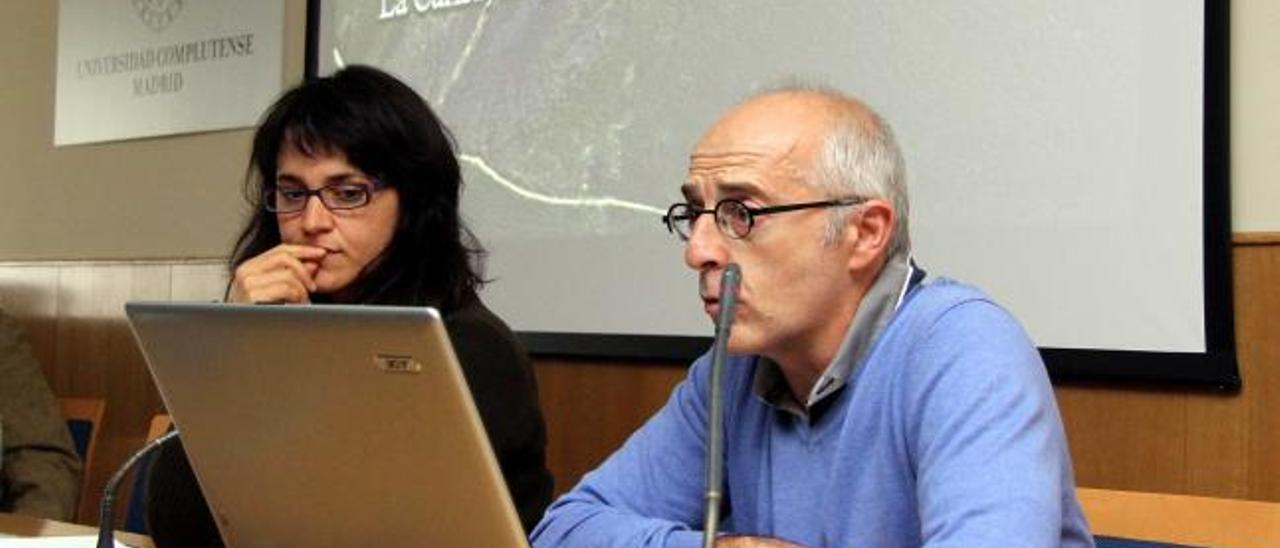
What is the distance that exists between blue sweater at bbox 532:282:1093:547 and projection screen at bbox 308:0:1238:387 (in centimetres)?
33

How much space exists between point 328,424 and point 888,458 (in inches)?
19.9

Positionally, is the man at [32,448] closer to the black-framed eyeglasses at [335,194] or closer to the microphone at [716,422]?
the black-framed eyeglasses at [335,194]

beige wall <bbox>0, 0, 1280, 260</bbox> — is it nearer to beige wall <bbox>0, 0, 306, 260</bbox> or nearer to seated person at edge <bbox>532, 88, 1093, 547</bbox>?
beige wall <bbox>0, 0, 306, 260</bbox>

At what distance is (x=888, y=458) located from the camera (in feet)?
4.60

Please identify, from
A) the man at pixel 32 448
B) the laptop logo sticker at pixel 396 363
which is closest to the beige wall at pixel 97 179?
the man at pixel 32 448

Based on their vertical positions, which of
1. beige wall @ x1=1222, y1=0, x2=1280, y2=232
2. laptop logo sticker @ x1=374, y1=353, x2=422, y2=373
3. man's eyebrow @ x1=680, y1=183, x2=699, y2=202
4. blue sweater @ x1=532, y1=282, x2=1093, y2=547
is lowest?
blue sweater @ x1=532, y1=282, x2=1093, y2=547

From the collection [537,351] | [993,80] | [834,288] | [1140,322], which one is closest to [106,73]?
[537,351]

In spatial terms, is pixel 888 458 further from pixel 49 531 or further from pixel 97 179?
pixel 97 179

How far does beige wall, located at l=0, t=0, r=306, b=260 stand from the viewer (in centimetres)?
401

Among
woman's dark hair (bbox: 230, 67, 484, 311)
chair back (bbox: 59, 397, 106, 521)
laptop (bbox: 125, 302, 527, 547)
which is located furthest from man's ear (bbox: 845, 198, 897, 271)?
chair back (bbox: 59, 397, 106, 521)

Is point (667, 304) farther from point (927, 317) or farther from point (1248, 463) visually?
point (927, 317)

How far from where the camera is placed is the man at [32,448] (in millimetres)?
2721

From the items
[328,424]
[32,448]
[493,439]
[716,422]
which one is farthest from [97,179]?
[716,422]

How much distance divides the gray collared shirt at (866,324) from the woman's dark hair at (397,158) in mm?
708
